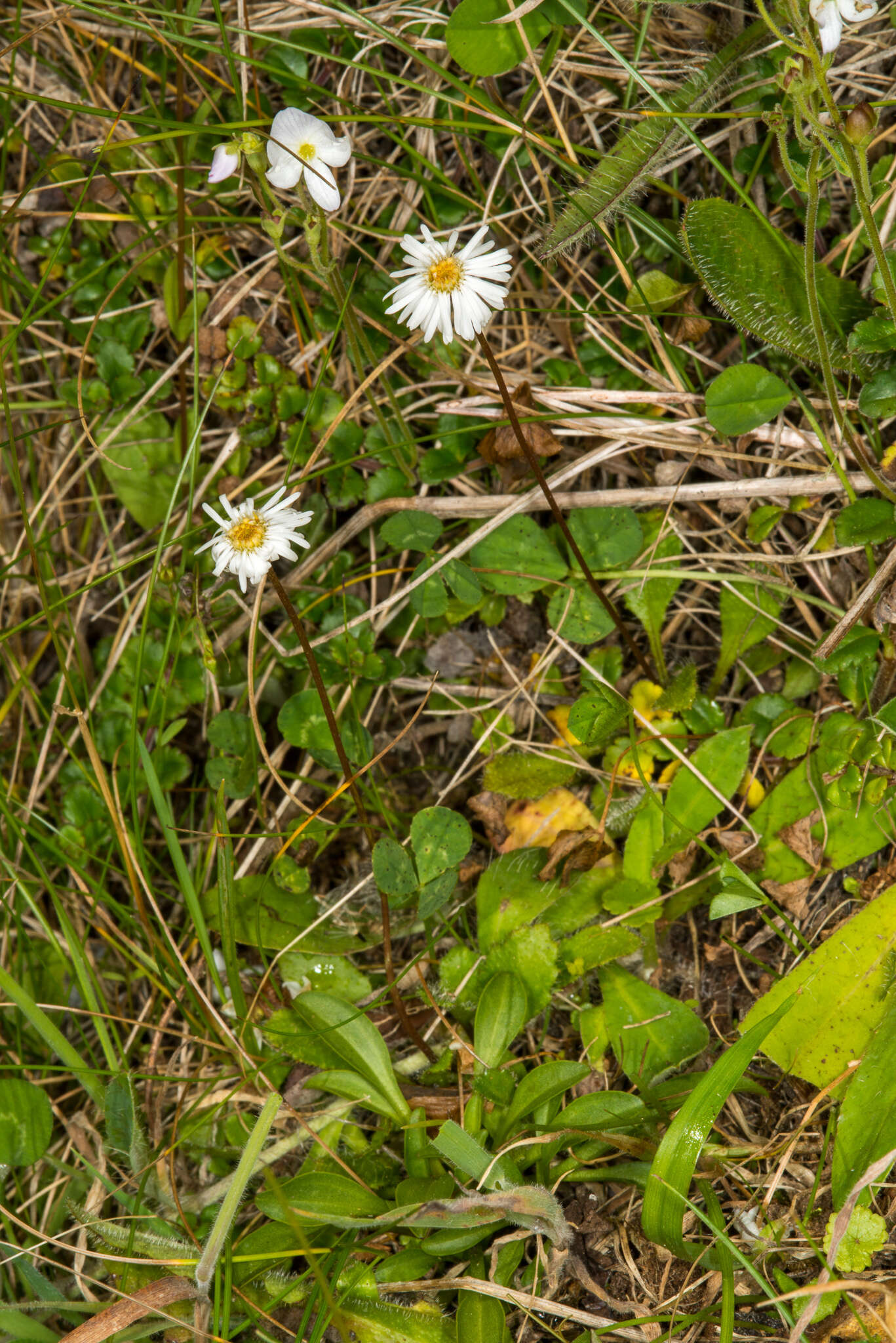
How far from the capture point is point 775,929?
1.81 meters

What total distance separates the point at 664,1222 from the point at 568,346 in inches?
71.7

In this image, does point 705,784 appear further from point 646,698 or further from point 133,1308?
point 133,1308

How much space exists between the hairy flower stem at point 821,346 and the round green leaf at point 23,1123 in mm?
2248

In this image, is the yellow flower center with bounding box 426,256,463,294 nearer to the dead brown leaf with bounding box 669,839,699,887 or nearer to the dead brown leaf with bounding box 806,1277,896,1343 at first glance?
the dead brown leaf with bounding box 669,839,699,887

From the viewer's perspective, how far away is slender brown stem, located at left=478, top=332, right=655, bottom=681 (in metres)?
1.82

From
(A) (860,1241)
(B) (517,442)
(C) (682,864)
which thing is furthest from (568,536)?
(A) (860,1241)

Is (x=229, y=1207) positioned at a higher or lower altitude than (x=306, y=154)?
lower

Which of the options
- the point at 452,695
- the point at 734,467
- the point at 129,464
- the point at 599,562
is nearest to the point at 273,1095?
the point at 452,695

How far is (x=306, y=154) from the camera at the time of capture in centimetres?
170

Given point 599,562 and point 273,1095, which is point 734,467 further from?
point 273,1095

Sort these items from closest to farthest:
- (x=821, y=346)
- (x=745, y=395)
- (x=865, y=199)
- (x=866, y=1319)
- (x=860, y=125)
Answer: (x=860, y=125), (x=865, y=199), (x=866, y=1319), (x=821, y=346), (x=745, y=395)

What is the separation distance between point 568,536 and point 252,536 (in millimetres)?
680

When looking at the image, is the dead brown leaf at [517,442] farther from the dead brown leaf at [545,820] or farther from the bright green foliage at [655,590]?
the dead brown leaf at [545,820]

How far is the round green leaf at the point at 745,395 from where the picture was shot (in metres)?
1.93
